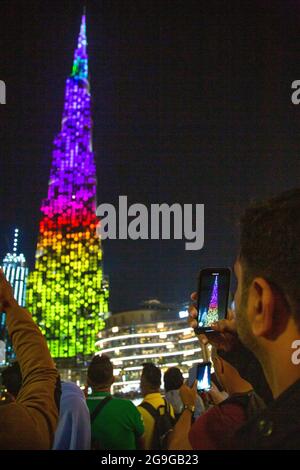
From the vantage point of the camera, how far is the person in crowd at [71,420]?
107cm

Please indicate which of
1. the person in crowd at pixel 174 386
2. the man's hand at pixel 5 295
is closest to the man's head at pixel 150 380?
the person in crowd at pixel 174 386

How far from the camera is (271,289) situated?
708 mm

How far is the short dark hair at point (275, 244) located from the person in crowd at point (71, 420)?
1.75 ft

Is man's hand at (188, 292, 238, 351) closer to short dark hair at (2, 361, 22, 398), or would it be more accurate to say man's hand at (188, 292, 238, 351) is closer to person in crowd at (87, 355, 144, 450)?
person in crowd at (87, 355, 144, 450)

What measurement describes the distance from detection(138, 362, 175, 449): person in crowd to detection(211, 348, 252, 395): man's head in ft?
1.66

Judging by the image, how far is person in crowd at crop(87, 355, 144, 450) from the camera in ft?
4.09

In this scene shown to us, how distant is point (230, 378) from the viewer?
40.4 inches

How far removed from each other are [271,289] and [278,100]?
178 centimetres

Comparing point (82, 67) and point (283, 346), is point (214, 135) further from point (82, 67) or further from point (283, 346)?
point (82, 67)

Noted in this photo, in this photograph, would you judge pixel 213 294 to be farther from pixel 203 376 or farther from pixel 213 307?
pixel 203 376

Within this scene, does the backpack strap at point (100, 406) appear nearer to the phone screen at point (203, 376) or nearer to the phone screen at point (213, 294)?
the phone screen at point (203, 376)

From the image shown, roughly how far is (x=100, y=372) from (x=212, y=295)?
1.36 ft
